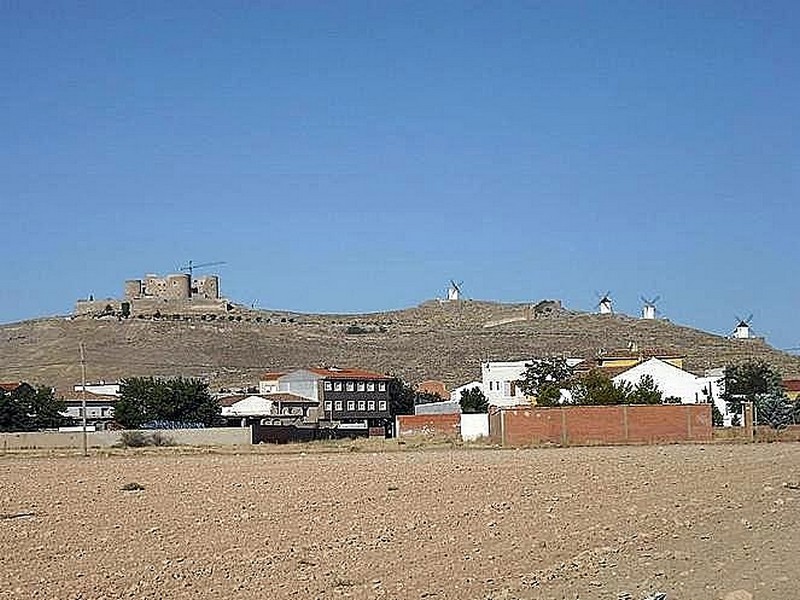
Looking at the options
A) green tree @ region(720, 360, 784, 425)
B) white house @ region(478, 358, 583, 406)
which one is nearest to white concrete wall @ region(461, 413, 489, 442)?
green tree @ region(720, 360, 784, 425)

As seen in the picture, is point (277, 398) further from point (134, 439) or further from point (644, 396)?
point (644, 396)

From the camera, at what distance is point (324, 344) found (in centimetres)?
15588

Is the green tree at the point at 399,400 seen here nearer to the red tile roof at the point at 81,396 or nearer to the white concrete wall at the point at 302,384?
the white concrete wall at the point at 302,384

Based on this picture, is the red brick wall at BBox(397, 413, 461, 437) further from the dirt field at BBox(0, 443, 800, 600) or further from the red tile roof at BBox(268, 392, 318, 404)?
the dirt field at BBox(0, 443, 800, 600)

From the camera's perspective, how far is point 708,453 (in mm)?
49156

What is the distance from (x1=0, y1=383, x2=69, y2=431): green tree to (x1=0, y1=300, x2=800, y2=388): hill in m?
36.1

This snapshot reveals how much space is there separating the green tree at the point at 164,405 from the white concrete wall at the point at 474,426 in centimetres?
2998

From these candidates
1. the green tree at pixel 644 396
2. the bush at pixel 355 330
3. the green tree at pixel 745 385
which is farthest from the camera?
the bush at pixel 355 330

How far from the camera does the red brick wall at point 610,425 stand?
60.6 meters

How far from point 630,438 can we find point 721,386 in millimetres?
24819

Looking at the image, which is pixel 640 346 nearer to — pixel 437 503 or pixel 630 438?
pixel 630 438

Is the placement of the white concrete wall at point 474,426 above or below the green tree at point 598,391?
below

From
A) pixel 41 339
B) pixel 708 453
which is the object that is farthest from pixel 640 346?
pixel 708 453

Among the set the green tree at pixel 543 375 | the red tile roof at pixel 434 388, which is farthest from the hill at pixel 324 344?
the green tree at pixel 543 375
